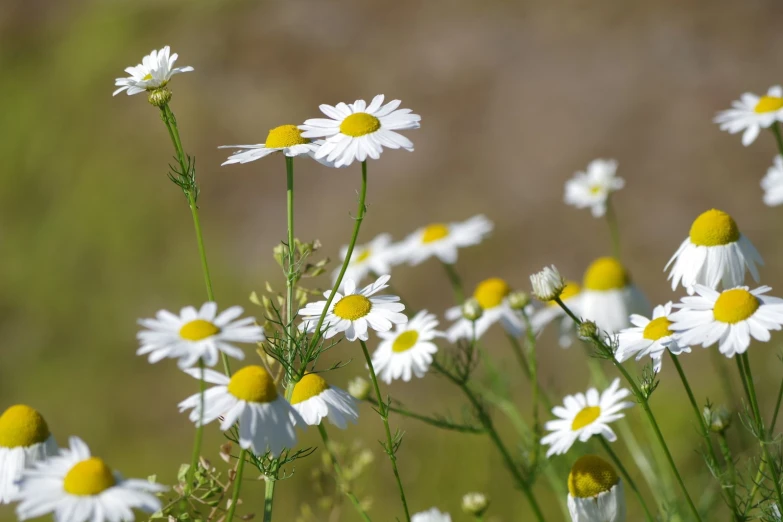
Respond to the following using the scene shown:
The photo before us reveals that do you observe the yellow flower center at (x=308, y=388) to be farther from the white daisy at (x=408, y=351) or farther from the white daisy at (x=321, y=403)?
the white daisy at (x=408, y=351)

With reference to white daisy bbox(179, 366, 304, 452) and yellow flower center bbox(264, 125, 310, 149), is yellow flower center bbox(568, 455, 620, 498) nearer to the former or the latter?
white daisy bbox(179, 366, 304, 452)

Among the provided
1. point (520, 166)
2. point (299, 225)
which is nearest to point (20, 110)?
point (299, 225)

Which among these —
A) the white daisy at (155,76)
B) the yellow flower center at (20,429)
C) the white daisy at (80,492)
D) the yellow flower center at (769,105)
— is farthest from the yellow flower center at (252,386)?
the yellow flower center at (769,105)

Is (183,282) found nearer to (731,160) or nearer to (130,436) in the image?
(130,436)

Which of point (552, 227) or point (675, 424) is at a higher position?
point (552, 227)

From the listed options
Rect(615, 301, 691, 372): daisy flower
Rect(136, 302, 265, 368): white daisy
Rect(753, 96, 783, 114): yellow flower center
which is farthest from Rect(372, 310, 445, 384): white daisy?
Rect(753, 96, 783, 114): yellow flower center

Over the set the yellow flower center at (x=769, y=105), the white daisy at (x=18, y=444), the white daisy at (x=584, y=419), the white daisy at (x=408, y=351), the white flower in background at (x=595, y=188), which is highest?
the white flower in background at (x=595, y=188)
